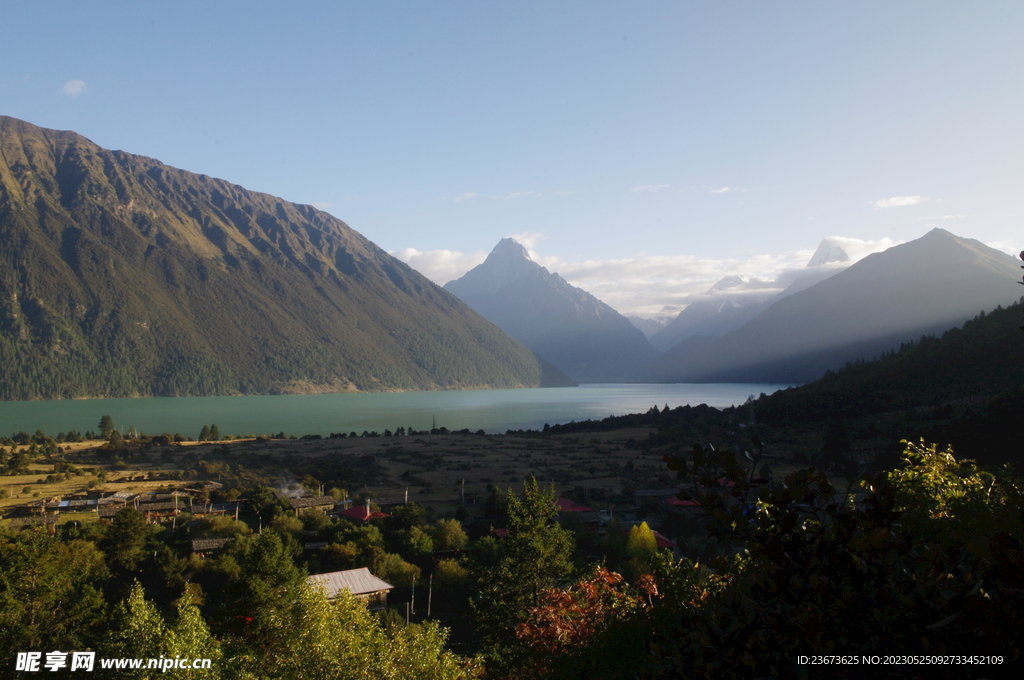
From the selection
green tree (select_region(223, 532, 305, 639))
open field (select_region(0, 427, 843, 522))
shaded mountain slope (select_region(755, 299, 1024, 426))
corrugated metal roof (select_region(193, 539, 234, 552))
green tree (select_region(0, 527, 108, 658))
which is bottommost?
open field (select_region(0, 427, 843, 522))

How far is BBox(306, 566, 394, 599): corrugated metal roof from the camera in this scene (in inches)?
886

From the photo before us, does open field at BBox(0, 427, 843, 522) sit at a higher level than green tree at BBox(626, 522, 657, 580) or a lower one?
lower

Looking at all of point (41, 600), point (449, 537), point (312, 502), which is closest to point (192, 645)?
point (41, 600)

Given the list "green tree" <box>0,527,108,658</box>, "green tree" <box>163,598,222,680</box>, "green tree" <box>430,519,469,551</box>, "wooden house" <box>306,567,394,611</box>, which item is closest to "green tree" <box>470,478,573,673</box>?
"wooden house" <box>306,567,394,611</box>

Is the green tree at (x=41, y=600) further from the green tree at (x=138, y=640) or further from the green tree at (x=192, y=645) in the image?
the green tree at (x=192, y=645)

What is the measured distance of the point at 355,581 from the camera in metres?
23.6

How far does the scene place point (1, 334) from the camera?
186 meters

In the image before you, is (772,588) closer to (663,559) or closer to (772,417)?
(663,559)

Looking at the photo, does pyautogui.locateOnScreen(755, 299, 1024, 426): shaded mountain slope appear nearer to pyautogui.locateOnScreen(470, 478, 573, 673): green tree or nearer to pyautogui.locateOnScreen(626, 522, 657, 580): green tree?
pyautogui.locateOnScreen(626, 522, 657, 580): green tree

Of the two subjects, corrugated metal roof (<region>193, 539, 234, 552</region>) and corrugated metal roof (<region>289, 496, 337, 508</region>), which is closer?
corrugated metal roof (<region>193, 539, 234, 552</region>)

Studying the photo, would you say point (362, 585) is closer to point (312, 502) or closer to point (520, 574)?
point (520, 574)

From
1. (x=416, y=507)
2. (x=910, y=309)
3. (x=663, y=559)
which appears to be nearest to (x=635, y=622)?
(x=663, y=559)

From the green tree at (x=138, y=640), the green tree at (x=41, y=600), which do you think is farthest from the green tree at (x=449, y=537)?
the green tree at (x=138, y=640)

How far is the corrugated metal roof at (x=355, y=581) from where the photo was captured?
73.9 feet
